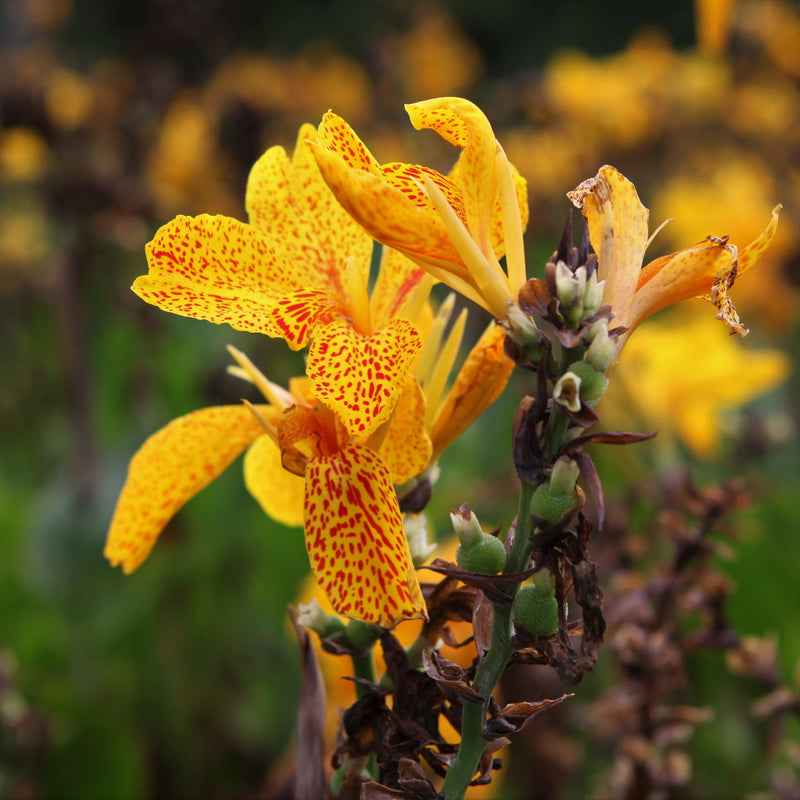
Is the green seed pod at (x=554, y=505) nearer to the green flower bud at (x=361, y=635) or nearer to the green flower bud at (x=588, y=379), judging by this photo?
the green flower bud at (x=588, y=379)

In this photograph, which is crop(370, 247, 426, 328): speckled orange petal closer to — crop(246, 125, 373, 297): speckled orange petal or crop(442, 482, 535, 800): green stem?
crop(246, 125, 373, 297): speckled orange petal

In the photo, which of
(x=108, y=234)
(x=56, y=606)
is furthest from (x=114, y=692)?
(x=108, y=234)

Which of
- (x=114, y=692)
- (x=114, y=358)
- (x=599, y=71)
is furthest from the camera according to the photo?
(x=599, y=71)

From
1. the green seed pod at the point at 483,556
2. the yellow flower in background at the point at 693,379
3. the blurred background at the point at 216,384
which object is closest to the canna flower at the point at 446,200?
the green seed pod at the point at 483,556

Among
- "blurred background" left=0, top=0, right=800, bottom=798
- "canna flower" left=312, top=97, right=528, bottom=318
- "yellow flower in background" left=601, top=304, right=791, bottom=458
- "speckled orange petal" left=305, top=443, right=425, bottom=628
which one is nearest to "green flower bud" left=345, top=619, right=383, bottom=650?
"speckled orange petal" left=305, top=443, right=425, bottom=628

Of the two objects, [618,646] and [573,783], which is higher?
[618,646]

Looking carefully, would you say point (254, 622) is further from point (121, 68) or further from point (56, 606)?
point (121, 68)
